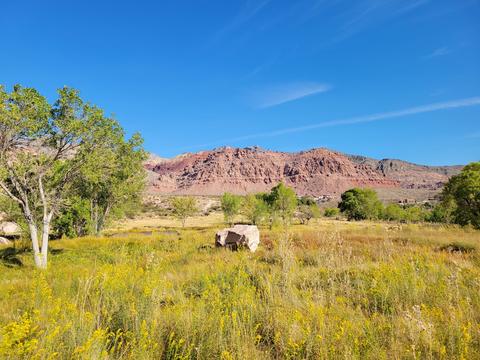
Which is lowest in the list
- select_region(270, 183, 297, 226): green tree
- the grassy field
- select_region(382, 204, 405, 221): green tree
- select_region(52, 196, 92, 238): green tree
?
select_region(382, 204, 405, 221): green tree

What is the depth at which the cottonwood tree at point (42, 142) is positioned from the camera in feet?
42.0

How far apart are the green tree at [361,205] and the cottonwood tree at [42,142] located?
74571 mm

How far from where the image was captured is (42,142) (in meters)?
14.2

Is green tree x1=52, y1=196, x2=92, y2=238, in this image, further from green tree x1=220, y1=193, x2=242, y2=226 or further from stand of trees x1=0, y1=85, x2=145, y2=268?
green tree x1=220, y1=193, x2=242, y2=226

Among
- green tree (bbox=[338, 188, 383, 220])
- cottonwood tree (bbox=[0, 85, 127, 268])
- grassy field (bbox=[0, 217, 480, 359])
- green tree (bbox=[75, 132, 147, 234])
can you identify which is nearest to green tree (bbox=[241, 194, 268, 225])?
green tree (bbox=[75, 132, 147, 234])

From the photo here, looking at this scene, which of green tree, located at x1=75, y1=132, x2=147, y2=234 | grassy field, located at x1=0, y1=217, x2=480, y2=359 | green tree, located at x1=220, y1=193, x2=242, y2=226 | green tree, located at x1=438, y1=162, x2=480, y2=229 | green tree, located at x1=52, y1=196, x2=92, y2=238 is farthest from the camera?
green tree, located at x1=220, y1=193, x2=242, y2=226

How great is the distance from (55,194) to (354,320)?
15800 millimetres

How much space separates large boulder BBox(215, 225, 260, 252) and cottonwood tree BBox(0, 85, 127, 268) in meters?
8.05

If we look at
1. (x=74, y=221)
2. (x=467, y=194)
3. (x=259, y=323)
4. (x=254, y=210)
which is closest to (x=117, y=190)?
(x=74, y=221)

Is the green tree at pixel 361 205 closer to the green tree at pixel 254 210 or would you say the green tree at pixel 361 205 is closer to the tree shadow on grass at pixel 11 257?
the green tree at pixel 254 210

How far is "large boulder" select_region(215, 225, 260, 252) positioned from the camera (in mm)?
14844

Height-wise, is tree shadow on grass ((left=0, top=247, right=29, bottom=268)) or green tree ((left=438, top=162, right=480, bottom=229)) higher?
green tree ((left=438, top=162, right=480, bottom=229))

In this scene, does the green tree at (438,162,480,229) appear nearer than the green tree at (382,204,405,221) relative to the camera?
Yes

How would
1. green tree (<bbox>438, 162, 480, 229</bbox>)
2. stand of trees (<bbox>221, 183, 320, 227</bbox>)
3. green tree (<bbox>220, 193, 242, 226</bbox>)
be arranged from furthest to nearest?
green tree (<bbox>220, 193, 242, 226</bbox>)
stand of trees (<bbox>221, 183, 320, 227</bbox>)
green tree (<bbox>438, 162, 480, 229</bbox>)
